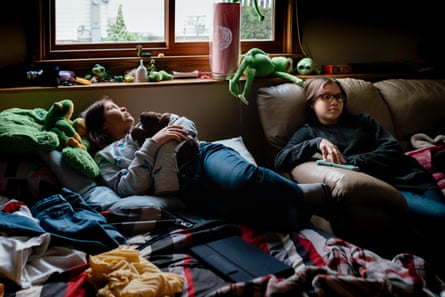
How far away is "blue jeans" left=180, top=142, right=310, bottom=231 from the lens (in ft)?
7.00

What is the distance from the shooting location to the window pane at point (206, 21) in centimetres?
321

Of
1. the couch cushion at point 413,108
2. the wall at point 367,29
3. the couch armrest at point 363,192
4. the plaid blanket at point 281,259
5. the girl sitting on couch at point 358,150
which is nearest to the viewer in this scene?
the plaid blanket at point 281,259

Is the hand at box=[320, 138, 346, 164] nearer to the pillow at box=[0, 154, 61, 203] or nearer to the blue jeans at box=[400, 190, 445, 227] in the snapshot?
the blue jeans at box=[400, 190, 445, 227]

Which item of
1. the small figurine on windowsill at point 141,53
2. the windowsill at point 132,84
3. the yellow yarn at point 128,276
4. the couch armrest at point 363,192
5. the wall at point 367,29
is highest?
the wall at point 367,29

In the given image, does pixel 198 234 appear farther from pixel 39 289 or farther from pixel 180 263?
pixel 39 289

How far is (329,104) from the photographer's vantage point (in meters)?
2.90

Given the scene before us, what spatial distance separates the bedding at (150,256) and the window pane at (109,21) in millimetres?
966

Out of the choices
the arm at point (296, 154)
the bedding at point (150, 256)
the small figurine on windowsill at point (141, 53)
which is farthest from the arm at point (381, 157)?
the small figurine on windowsill at point (141, 53)

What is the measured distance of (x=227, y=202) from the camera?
88.9 inches

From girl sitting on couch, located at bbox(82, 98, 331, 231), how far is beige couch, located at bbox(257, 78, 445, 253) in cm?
11

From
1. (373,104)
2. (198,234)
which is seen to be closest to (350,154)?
(373,104)

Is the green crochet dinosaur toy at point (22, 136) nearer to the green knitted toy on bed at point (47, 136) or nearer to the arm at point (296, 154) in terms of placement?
the green knitted toy on bed at point (47, 136)

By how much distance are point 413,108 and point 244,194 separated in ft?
4.66

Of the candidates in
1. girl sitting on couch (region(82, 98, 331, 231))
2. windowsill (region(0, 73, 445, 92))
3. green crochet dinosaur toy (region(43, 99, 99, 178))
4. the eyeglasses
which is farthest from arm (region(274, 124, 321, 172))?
green crochet dinosaur toy (region(43, 99, 99, 178))
